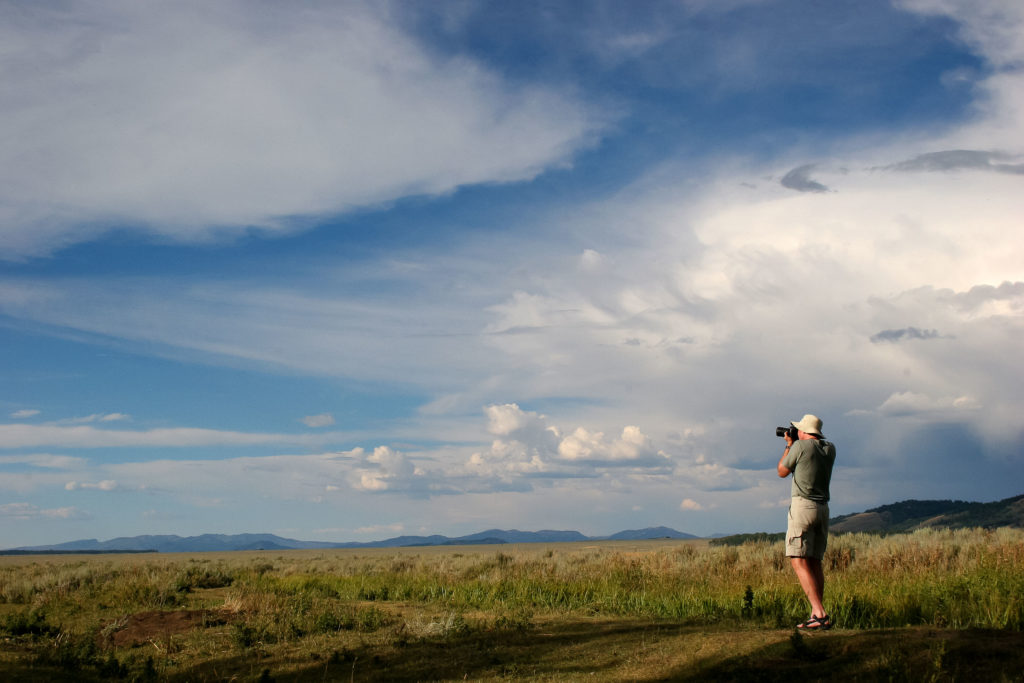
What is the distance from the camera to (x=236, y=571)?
2903cm

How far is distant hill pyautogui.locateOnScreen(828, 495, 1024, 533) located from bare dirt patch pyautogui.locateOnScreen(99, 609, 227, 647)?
54.8 m

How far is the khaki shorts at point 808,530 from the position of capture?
8.81 m

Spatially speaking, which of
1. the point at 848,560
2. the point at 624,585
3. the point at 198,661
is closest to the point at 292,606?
the point at 198,661

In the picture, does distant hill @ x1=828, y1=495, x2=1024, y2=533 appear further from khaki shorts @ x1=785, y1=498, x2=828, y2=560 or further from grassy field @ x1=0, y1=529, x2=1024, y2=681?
khaki shorts @ x1=785, y1=498, x2=828, y2=560

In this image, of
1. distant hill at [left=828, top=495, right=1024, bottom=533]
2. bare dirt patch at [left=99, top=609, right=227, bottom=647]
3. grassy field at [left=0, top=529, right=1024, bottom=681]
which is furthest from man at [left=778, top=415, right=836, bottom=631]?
distant hill at [left=828, top=495, right=1024, bottom=533]

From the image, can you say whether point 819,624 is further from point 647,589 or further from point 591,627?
point 647,589

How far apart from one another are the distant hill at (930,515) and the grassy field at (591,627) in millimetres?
48051

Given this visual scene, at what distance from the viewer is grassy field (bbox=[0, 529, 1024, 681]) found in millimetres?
7637

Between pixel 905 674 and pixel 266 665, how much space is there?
755 cm

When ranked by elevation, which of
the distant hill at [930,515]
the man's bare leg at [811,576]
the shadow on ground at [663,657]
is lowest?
the distant hill at [930,515]

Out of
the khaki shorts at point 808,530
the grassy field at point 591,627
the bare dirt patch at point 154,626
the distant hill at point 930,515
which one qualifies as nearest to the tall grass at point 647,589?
the grassy field at point 591,627

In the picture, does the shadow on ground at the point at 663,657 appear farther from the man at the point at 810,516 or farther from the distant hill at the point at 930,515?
the distant hill at the point at 930,515

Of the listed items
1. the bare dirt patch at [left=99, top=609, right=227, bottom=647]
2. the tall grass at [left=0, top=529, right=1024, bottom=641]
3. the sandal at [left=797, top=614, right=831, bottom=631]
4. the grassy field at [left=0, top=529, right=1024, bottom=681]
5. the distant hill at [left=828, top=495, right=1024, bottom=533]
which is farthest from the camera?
the distant hill at [left=828, top=495, right=1024, bottom=533]

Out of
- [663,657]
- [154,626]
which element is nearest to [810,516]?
[663,657]
